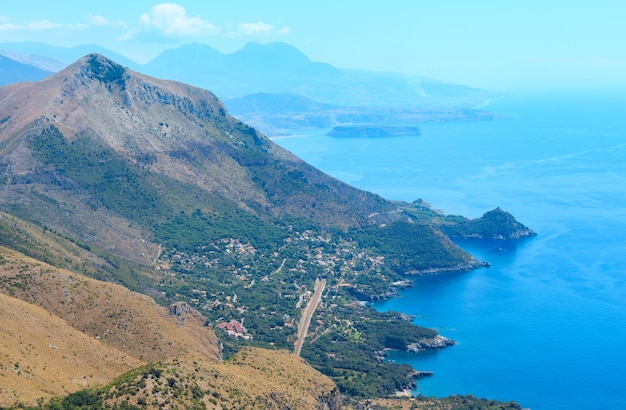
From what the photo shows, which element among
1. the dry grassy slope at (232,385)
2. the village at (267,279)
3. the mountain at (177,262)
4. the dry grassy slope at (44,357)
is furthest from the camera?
the village at (267,279)

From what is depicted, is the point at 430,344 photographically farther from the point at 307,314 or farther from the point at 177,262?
the point at 177,262

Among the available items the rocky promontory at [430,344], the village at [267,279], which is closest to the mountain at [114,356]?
the village at [267,279]

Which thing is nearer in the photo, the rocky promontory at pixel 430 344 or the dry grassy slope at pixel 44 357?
the dry grassy slope at pixel 44 357

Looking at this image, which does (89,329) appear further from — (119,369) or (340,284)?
(340,284)

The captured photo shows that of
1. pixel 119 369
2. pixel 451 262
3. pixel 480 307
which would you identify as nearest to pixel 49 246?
pixel 119 369

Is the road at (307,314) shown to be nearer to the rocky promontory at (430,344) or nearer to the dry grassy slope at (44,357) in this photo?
the rocky promontory at (430,344)

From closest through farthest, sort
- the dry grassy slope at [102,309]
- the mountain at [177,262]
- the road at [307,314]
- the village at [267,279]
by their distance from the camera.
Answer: the dry grassy slope at [102,309], the mountain at [177,262], the road at [307,314], the village at [267,279]

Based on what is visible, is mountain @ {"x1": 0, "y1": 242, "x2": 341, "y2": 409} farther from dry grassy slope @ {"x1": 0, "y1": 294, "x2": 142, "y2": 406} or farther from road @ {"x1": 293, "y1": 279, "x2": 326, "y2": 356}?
road @ {"x1": 293, "y1": 279, "x2": 326, "y2": 356}
